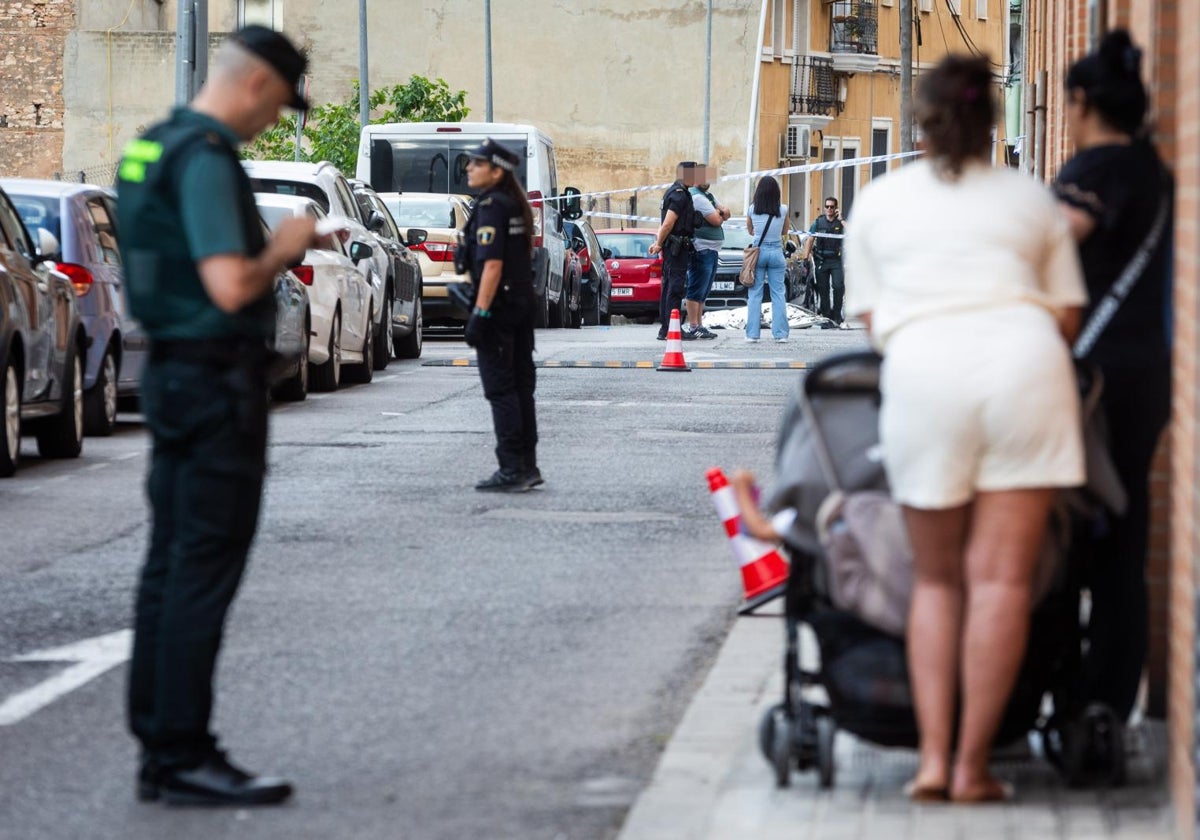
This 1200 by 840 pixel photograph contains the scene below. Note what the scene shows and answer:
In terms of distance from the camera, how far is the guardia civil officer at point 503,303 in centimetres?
1259

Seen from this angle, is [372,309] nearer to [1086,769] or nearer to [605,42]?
[1086,769]

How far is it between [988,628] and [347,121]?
44918 millimetres

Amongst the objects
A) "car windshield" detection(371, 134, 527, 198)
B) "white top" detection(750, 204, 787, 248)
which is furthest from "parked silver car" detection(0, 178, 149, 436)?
"car windshield" detection(371, 134, 527, 198)

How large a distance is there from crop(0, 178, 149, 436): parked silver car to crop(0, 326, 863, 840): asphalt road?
372mm

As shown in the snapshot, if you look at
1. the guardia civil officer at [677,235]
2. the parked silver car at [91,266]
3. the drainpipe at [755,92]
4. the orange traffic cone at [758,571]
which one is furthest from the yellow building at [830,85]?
the orange traffic cone at [758,571]

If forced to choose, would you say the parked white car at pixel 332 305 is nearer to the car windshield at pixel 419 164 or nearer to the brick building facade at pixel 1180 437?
the car windshield at pixel 419 164

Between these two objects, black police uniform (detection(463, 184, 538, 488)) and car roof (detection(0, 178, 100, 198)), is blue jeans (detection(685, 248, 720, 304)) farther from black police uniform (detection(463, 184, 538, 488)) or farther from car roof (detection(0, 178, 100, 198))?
black police uniform (detection(463, 184, 538, 488))

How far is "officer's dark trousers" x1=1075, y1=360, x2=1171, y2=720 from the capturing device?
19.4 feet

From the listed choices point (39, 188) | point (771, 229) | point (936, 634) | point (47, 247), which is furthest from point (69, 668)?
point (771, 229)

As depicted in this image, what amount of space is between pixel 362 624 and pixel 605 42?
177 feet

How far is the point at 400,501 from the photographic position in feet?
40.3

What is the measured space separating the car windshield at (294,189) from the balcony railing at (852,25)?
4604 centimetres

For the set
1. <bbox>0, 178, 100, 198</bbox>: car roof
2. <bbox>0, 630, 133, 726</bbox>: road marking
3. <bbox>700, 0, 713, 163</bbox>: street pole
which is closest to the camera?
<bbox>0, 630, 133, 726</bbox>: road marking

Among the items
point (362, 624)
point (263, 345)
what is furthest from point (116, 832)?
point (362, 624)
